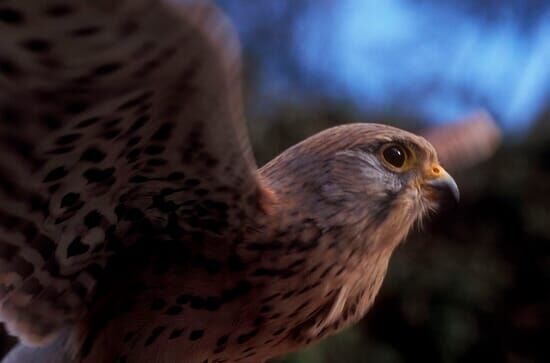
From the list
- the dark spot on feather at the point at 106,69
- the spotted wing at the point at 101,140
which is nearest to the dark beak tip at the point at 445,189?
the spotted wing at the point at 101,140

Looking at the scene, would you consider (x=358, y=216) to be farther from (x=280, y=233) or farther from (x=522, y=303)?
(x=522, y=303)

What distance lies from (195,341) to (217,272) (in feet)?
0.63

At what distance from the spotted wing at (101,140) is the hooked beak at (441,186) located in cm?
63

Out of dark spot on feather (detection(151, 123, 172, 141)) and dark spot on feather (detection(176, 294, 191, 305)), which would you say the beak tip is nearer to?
dark spot on feather (detection(176, 294, 191, 305))

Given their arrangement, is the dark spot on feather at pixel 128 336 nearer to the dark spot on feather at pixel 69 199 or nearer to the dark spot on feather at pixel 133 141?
the dark spot on feather at pixel 69 199

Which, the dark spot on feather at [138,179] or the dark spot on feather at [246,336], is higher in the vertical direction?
the dark spot on feather at [138,179]

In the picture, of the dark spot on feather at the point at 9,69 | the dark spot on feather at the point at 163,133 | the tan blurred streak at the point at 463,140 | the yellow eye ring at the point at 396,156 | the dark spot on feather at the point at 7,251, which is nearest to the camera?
the dark spot on feather at the point at 9,69

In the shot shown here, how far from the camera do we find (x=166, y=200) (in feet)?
5.35

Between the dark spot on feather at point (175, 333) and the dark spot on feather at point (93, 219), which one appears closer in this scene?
the dark spot on feather at point (93, 219)

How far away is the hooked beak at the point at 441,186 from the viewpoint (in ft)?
6.65

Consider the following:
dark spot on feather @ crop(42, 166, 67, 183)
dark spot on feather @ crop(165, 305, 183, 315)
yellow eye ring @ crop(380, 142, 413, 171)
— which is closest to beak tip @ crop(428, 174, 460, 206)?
yellow eye ring @ crop(380, 142, 413, 171)

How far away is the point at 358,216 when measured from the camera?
183 cm

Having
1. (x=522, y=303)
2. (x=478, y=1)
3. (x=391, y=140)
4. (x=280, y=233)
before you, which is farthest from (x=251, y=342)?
(x=478, y=1)

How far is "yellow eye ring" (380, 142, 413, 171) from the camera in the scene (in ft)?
6.42
